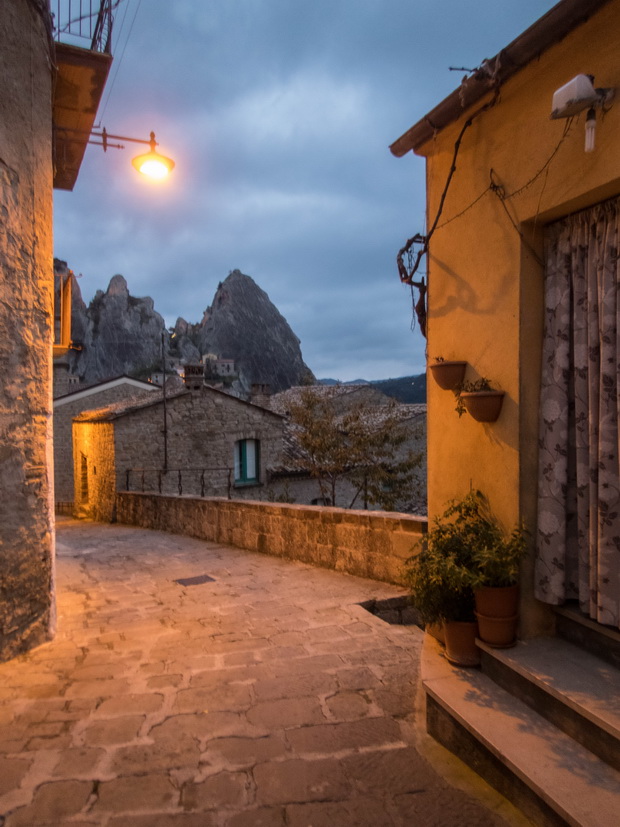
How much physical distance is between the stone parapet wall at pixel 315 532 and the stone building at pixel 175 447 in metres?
5.65

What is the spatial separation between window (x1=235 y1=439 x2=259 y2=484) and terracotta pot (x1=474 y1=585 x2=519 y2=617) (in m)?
15.6

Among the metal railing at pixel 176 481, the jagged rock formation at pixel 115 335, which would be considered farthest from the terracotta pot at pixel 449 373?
the jagged rock formation at pixel 115 335

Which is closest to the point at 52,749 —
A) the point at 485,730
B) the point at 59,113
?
the point at 485,730

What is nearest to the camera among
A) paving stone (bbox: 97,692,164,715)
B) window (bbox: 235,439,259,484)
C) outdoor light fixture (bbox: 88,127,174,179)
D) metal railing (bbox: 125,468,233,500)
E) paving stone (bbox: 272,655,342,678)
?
paving stone (bbox: 97,692,164,715)

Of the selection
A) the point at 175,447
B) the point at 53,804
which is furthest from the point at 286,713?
the point at 175,447

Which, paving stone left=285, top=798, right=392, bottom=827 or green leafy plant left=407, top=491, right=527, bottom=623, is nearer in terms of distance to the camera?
paving stone left=285, top=798, right=392, bottom=827

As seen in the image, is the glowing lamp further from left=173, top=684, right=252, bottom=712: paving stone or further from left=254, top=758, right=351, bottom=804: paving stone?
left=254, top=758, right=351, bottom=804: paving stone

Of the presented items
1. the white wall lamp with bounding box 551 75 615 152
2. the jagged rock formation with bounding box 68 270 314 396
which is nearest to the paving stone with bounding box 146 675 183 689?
the white wall lamp with bounding box 551 75 615 152

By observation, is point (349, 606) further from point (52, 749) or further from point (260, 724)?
point (52, 749)

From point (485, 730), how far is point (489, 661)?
0.52 meters

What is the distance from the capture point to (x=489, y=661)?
9.27 feet

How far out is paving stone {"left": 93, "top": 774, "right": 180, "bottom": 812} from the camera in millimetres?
2270

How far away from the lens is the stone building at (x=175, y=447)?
15.5m

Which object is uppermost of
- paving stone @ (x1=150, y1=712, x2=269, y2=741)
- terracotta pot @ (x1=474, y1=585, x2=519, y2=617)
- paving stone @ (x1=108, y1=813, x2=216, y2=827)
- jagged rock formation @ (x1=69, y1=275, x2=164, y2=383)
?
jagged rock formation @ (x1=69, y1=275, x2=164, y2=383)
